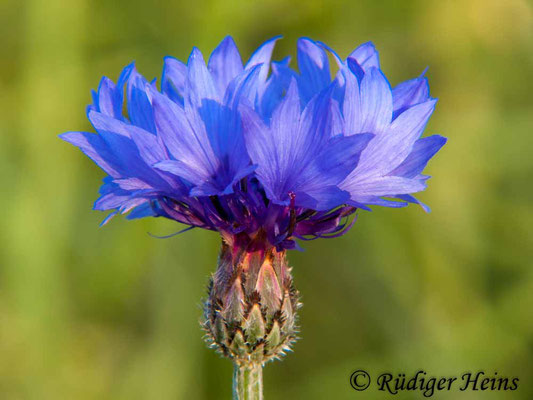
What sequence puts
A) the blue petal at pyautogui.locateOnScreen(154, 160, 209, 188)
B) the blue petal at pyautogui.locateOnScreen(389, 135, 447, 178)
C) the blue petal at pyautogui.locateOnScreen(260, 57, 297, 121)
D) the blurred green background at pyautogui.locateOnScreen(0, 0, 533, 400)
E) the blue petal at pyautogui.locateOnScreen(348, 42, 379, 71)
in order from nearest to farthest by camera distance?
the blue petal at pyautogui.locateOnScreen(154, 160, 209, 188), the blue petal at pyautogui.locateOnScreen(389, 135, 447, 178), the blue petal at pyautogui.locateOnScreen(348, 42, 379, 71), the blue petal at pyautogui.locateOnScreen(260, 57, 297, 121), the blurred green background at pyautogui.locateOnScreen(0, 0, 533, 400)

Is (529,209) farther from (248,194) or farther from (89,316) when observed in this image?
(89,316)

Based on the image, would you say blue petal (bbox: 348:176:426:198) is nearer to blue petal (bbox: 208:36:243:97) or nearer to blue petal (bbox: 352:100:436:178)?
blue petal (bbox: 352:100:436:178)

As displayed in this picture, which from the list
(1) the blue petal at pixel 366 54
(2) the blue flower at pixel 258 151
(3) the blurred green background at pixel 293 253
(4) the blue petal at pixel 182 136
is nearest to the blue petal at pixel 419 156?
(2) the blue flower at pixel 258 151

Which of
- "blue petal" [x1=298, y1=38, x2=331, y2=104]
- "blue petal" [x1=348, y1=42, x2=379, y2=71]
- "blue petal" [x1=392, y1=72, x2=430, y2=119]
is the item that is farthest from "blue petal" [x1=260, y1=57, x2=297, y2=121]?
"blue petal" [x1=392, y1=72, x2=430, y2=119]

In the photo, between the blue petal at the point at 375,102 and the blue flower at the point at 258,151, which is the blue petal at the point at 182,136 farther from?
the blue petal at the point at 375,102

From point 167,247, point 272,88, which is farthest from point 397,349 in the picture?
point 272,88

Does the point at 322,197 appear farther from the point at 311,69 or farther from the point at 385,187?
the point at 311,69

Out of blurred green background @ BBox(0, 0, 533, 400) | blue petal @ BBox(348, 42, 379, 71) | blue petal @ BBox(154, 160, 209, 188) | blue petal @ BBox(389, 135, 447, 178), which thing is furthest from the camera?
blurred green background @ BBox(0, 0, 533, 400)
